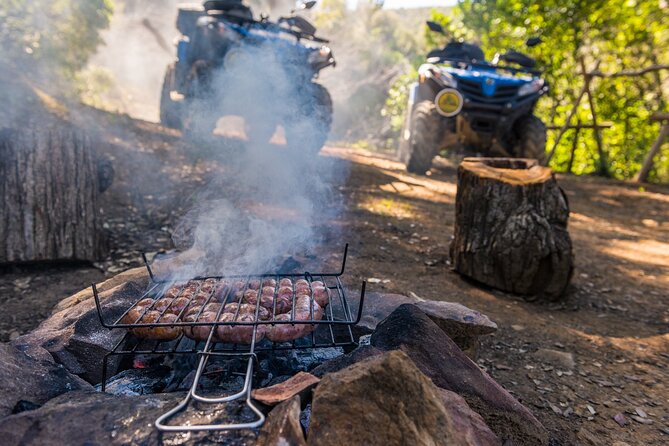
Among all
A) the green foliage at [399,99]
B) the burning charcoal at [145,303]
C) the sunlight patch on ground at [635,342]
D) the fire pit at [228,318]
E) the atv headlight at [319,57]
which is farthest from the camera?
the green foliage at [399,99]

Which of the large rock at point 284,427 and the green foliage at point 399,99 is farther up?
the green foliage at point 399,99

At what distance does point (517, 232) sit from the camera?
3.67 meters

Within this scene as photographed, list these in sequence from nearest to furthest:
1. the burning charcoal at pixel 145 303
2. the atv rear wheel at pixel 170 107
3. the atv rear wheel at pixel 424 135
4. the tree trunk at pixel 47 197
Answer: the burning charcoal at pixel 145 303 → the tree trunk at pixel 47 197 → the atv rear wheel at pixel 424 135 → the atv rear wheel at pixel 170 107

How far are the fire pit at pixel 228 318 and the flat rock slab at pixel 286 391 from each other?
0.07 metres

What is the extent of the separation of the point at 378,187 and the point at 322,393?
6093 millimetres

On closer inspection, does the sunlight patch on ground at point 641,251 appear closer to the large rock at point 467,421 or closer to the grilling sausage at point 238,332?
the large rock at point 467,421

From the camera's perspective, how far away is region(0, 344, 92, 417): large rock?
1.55 m

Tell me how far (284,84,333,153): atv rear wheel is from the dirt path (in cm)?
100

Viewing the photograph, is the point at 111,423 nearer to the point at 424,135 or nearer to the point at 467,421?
the point at 467,421

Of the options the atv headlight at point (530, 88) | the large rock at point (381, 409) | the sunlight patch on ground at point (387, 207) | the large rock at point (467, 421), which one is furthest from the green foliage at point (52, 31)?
the large rock at point (467, 421)

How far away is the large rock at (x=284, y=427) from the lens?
3.92ft

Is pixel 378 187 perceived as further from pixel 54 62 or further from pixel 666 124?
pixel 54 62

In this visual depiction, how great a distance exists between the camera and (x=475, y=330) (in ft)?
7.34

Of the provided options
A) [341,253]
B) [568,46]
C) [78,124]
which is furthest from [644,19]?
[78,124]
